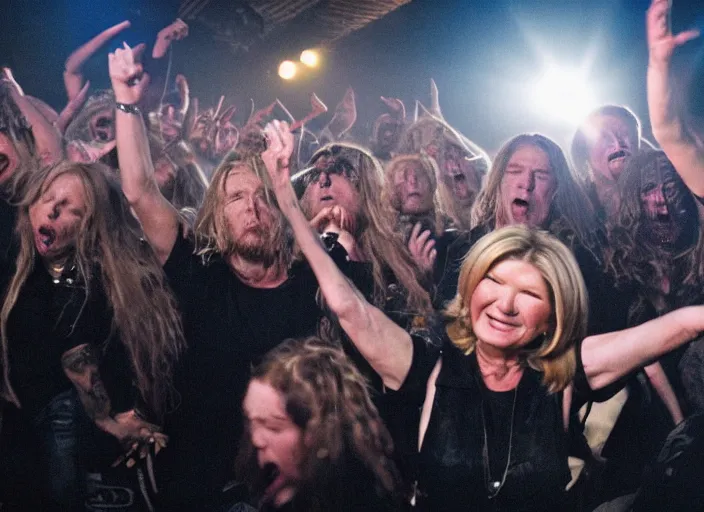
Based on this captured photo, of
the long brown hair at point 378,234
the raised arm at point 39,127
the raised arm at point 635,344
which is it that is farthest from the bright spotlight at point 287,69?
the raised arm at point 635,344

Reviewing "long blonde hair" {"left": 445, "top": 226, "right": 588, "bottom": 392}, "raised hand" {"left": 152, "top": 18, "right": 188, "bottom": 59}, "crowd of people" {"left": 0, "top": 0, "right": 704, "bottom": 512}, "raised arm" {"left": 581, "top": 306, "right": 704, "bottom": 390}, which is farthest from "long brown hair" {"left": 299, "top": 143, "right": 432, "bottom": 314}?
"raised hand" {"left": 152, "top": 18, "right": 188, "bottom": 59}

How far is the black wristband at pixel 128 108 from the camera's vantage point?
2605 mm

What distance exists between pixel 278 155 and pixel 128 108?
598 millimetres

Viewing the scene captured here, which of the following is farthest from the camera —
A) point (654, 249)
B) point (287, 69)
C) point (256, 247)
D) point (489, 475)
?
point (287, 69)

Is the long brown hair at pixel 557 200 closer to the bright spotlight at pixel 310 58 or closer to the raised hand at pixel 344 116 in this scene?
the raised hand at pixel 344 116

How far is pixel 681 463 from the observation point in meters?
2.72

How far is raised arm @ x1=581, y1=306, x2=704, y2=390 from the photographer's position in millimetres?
2559

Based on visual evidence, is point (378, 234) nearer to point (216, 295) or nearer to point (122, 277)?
point (216, 295)

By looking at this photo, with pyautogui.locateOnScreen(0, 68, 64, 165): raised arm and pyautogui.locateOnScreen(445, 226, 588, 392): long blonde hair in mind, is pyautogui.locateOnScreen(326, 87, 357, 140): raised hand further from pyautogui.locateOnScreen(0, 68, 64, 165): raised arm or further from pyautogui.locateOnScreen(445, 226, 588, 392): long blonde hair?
pyautogui.locateOnScreen(0, 68, 64, 165): raised arm

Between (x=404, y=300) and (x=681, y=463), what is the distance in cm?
130

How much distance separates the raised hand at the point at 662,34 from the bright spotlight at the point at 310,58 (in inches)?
52.7

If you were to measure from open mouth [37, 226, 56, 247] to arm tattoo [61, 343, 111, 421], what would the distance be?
1.32ft

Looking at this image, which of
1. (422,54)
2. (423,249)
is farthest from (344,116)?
(423,249)

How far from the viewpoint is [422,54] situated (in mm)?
2861
